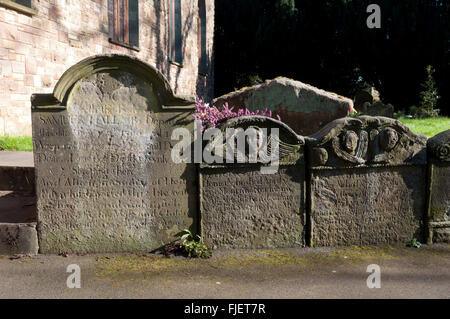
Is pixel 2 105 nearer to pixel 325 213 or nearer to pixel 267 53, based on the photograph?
pixel 325 213

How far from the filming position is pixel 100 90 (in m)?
3.19

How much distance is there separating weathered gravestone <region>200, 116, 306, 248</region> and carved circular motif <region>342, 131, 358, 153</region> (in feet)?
1.21

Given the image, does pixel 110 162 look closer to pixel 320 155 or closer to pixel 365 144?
pixel 320 155

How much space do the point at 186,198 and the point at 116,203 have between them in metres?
0.59

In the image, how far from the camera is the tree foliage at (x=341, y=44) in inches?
599

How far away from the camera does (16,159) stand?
4660mm

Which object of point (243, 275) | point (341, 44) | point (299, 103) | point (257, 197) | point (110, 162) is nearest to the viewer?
point (243, 275)

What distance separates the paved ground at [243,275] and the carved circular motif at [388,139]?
2.98ft

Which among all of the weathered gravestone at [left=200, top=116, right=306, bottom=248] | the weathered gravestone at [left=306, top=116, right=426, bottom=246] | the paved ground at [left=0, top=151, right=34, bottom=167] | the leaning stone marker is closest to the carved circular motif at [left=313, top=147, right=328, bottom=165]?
the weathered gravestone at [left=306, top=116, right=426, bottom=246]

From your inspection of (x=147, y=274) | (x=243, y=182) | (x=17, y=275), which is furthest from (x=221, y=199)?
(x=17, y=275)

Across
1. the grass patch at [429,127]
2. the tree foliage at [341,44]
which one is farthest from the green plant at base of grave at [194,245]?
the tree foliage at [341,44]

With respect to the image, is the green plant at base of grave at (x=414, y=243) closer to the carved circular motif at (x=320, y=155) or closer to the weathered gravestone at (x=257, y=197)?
the weathered gravestone at (x=257, y=197)

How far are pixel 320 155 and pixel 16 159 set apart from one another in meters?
3.57

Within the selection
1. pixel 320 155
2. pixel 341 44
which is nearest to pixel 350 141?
pixel 320 155
